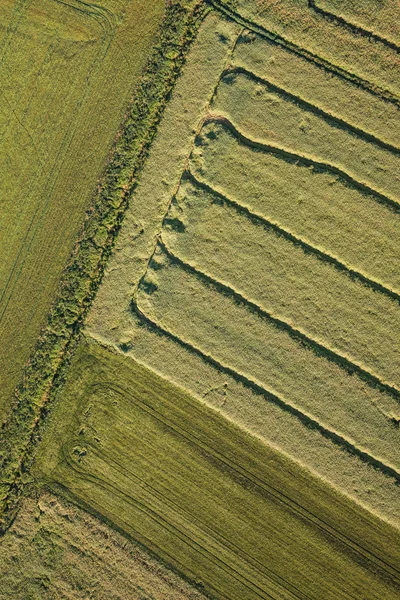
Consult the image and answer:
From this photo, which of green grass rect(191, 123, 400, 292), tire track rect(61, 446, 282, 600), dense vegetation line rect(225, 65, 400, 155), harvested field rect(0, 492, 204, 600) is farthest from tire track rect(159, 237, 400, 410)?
harvested field rect(0, 492, 204, 600)

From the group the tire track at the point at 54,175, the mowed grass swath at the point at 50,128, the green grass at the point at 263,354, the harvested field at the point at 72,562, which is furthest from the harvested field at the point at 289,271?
the harvested field at the point at 72,562

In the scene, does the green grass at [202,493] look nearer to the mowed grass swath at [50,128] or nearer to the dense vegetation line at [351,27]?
the mowed grass swath at [50,128]

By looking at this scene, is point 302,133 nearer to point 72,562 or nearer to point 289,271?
point 289,271

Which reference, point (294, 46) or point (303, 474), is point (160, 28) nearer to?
point (294, 46)

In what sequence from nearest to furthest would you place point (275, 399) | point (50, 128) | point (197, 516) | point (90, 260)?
point (275, 399) → point (197, 516) → point (90, 260) → point (50, 128)

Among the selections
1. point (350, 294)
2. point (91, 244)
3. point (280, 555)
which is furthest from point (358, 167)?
point (280, 555)

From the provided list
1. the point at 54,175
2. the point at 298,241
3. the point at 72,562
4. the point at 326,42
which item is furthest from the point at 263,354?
the point at 326,42
